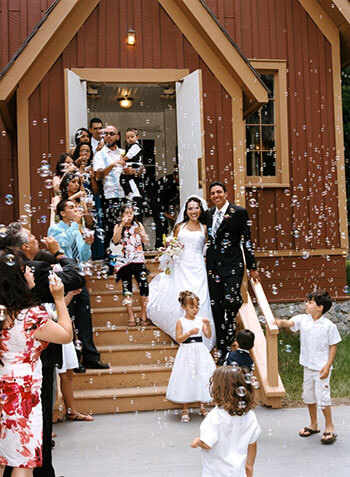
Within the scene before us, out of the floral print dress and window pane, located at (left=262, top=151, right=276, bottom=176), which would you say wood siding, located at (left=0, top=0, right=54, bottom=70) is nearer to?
window pane, located at (left=262, top=151, right=276, bottom=176)

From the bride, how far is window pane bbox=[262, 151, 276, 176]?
12.3ft

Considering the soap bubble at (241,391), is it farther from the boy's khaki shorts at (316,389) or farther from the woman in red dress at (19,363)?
the boy's khaki shorts at (316,389)

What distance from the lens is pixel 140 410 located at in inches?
264

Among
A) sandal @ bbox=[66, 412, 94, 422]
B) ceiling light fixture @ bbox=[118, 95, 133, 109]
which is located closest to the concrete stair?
sandal @ bbox=[66, 412, 94, 422]

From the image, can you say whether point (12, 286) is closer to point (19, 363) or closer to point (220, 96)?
point (19, 363)

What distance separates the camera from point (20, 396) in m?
3.45

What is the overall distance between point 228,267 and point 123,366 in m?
1.61

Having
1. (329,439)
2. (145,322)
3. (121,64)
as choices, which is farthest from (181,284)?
(121,64)

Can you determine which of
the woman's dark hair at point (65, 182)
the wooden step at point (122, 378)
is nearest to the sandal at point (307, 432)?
the wooden step at point (122, 378)

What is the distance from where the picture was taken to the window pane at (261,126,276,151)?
11.1m

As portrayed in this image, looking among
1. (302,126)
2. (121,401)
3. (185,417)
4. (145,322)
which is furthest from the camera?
(302,126)

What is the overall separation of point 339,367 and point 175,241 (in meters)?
2.97

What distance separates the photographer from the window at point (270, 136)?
10859 millimetres

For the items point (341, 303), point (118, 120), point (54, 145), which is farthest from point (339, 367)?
point (118, 120)
